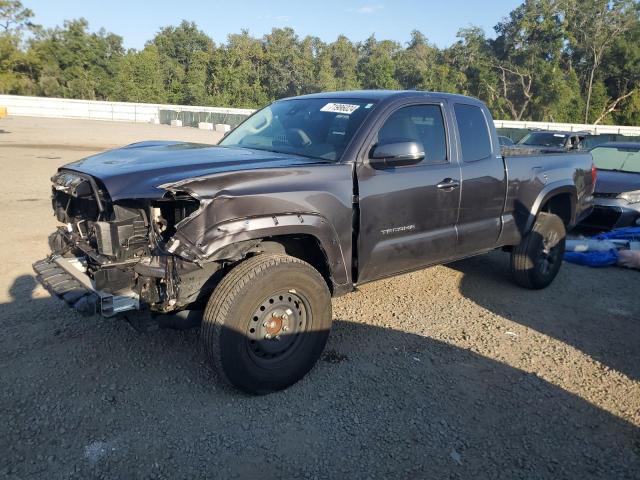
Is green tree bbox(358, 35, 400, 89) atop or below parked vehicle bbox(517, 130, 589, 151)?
atop

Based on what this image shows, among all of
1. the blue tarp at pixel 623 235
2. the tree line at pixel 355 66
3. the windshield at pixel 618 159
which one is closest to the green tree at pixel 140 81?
the tree line at pixel 355 66

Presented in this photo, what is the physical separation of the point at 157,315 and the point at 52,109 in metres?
44.2

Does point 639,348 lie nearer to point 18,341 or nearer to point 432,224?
point 432,224

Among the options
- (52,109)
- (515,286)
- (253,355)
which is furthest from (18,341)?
(52,109)

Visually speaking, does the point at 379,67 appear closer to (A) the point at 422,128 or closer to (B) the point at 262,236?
(A) the point at 422,128

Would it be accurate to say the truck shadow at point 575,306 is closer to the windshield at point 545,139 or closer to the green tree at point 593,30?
the windshield at point 545,139

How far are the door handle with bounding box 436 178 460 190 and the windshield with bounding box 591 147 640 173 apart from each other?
6292 millimetres

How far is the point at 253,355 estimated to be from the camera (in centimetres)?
332

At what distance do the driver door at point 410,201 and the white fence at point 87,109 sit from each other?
37432mm

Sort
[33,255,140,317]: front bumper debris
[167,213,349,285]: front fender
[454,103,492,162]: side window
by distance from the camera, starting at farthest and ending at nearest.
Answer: [454,103,492,162]: side window < [33,255,140,317]: front bumper debris < [167,213,349,285]: front fender

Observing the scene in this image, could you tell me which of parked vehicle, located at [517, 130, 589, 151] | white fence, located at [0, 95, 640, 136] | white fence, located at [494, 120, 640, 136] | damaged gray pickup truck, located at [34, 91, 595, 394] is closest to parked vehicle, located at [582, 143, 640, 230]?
parked vehicle, located at [517, 130, 589, 151]

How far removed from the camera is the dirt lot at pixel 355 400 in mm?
2854

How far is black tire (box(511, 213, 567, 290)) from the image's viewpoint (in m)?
5.49

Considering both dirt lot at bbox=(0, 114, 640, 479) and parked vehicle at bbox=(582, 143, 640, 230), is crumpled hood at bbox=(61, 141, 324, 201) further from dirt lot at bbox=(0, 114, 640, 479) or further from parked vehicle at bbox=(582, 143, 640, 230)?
parked vehicle at bbox=(582, 143, 640, 230)
